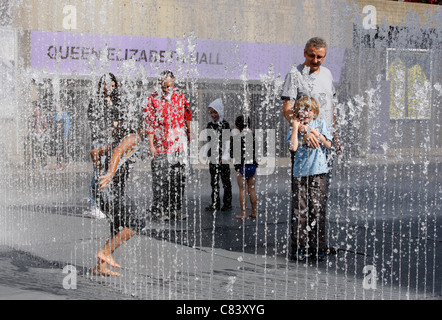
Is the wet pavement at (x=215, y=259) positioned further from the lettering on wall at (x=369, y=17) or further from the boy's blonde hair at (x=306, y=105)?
the lettering on wall at (x=369, y=17)

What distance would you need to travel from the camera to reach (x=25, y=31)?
16156 mm

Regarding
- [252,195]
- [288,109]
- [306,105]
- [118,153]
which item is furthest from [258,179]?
[118,153]

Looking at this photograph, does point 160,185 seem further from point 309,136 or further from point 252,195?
point 309,136

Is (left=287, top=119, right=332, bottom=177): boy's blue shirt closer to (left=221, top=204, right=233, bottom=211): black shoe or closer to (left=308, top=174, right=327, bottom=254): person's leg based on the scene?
(left=308, top=174, right=327, bottom=254): person's leg

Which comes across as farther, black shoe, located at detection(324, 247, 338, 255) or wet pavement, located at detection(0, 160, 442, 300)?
black shoe, located at detection(324, 247, 338, 255)

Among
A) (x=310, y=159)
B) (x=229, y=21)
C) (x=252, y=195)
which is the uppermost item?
(x=229, y=21)

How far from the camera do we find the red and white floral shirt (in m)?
6.76

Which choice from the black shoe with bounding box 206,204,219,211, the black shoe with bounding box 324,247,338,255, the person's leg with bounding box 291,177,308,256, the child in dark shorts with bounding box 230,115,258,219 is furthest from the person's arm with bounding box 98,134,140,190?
the black shoe with bounding box 206,204,219,211

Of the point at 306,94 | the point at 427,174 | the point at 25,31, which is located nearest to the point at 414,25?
the point at 427,174

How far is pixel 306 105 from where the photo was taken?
15.9ft

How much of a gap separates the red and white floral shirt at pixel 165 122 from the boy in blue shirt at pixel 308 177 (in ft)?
6.96

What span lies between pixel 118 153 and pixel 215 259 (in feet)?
4.20
